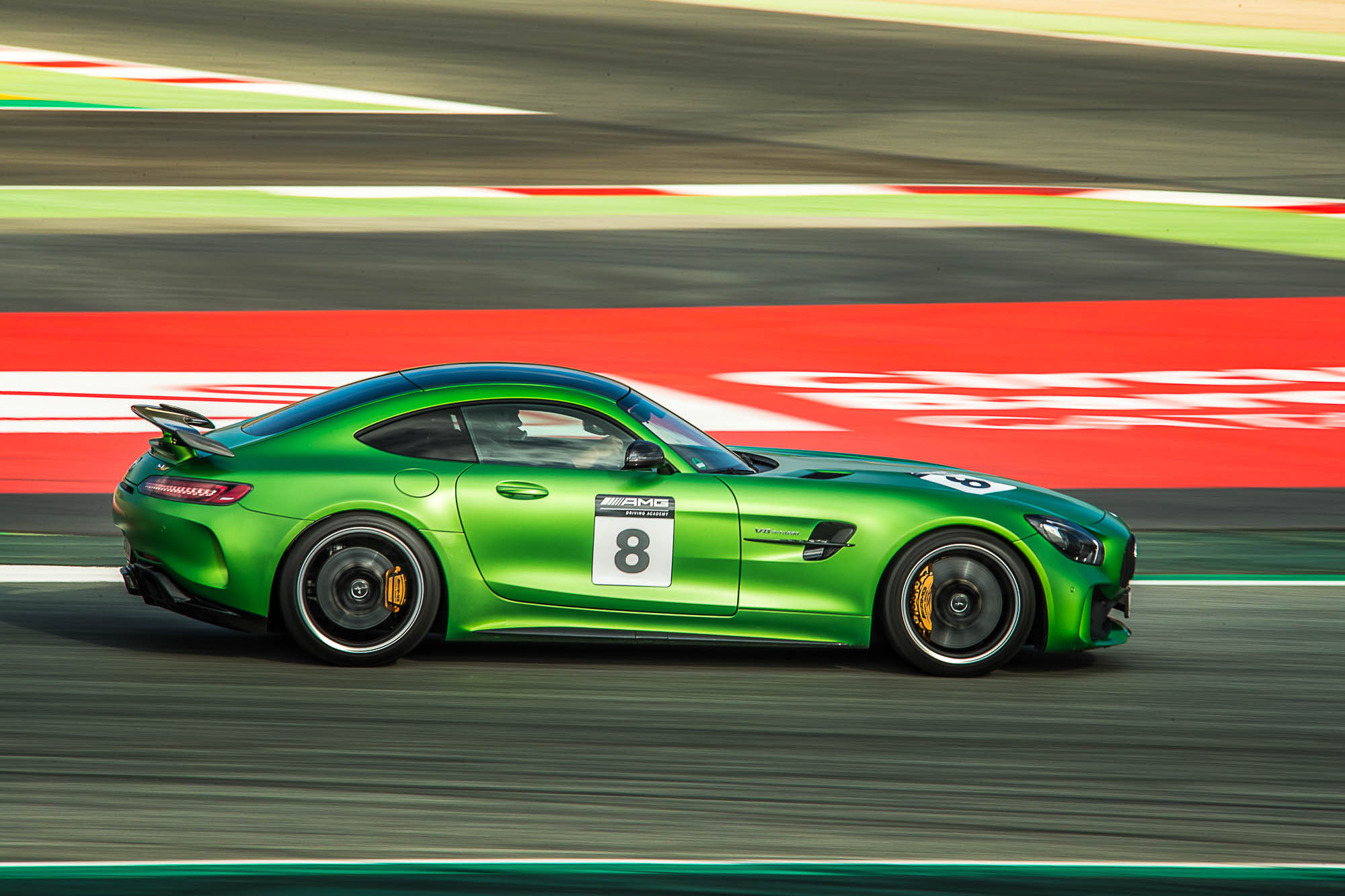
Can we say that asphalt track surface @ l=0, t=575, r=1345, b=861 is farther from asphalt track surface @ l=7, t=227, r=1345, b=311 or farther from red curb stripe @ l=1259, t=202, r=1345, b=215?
red curb stripe @ l=1259, t=202, r=1345, b=215

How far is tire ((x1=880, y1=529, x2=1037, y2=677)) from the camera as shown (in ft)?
22.1

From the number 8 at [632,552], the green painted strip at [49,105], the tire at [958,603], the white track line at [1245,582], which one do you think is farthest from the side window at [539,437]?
the green painted strip at [49,105]

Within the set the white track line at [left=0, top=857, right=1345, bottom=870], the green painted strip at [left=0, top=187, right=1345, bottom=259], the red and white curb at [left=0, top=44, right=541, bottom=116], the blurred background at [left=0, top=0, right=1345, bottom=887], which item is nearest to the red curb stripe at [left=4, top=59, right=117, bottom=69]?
the red and white curb at [left=0, top=44, right=541, bottom=116]

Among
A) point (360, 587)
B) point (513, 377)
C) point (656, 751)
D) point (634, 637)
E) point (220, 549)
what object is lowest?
point (656, 751)

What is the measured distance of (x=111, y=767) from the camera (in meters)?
5.61

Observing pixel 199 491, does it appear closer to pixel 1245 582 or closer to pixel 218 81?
pixel 1245 582

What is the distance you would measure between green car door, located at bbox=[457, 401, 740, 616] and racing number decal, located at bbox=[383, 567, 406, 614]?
304 millimetres

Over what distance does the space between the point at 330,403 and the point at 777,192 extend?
1600 centimetres

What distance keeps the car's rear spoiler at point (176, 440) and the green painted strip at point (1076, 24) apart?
3616 cm

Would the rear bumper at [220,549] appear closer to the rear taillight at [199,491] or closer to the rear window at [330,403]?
the rear taillight at [199,491]

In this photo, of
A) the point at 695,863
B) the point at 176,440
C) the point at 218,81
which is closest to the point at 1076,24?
the point at 218,81

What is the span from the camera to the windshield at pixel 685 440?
6812mm

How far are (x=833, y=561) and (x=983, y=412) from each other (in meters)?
6.11

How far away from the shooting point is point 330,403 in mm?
6969
